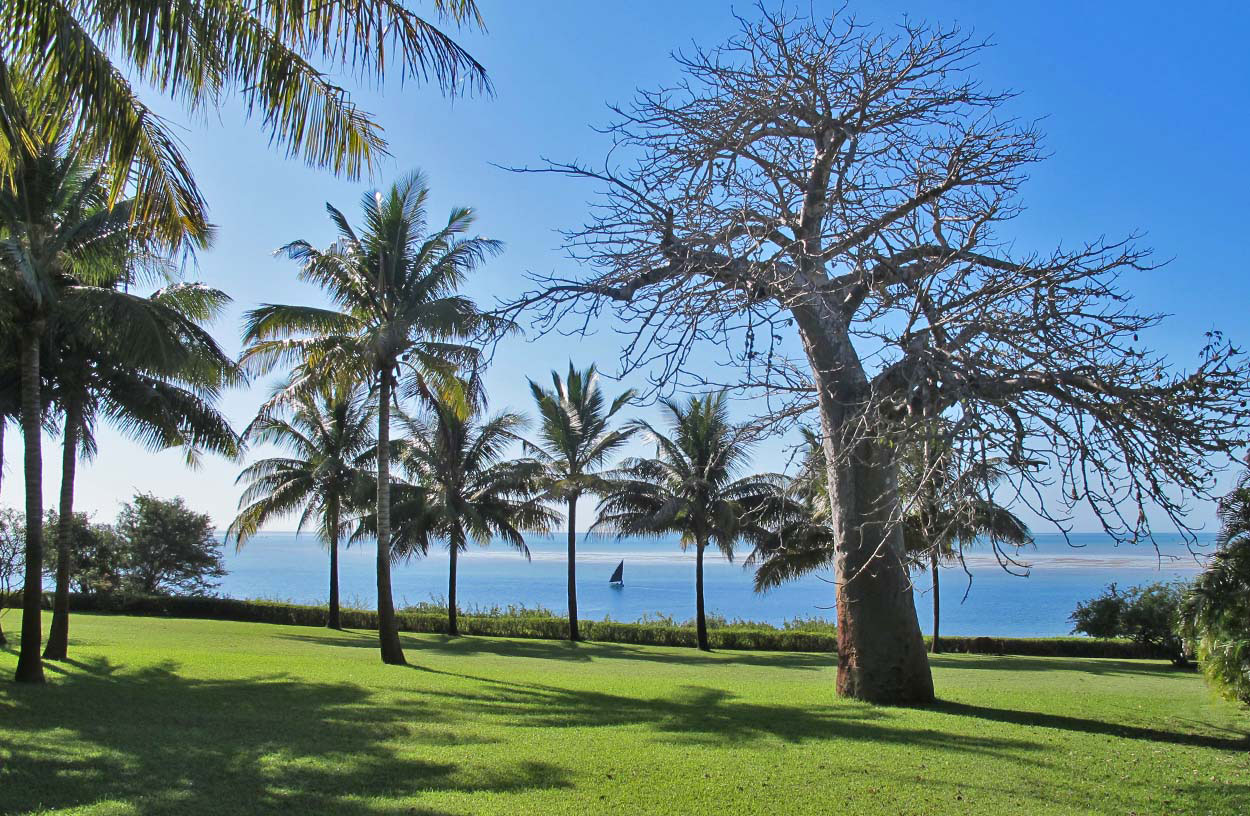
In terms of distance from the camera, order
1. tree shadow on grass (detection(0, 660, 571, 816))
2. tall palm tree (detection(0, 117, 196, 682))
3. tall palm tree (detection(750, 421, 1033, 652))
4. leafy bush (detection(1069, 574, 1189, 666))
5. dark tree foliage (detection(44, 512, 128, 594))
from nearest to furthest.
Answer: tall palm tree (detection(750, 421, 1033, 652)) → tree shadow on grass (detection(0, 660, 571, 816)) → tall palm tree (detection(0, 117, 196, 682)) → leafy bush (detection(1069, 574, 1189, 666)) → dark tree foliage (detection(44, 512, 128, 594))

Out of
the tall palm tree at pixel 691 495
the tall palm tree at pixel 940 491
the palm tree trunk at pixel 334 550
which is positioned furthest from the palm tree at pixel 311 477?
the tall palm tree at pixel 940 491

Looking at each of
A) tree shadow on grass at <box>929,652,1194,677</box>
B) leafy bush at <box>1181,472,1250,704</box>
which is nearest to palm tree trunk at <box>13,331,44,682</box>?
leafy bush at <box>1181,472,1250,704</box>

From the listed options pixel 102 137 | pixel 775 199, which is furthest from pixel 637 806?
pixel 102 137

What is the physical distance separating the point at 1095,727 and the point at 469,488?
806 inches

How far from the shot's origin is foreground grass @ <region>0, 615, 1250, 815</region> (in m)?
6.01

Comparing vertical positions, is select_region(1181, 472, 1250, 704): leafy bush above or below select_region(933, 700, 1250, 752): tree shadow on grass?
above

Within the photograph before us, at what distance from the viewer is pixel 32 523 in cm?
1080

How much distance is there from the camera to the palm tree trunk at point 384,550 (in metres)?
15.6

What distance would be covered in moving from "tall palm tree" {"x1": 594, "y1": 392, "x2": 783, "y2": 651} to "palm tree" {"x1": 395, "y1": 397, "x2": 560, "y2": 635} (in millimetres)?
2573

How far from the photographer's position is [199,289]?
46.0 ft

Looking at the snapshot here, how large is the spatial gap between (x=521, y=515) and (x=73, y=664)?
621 inches

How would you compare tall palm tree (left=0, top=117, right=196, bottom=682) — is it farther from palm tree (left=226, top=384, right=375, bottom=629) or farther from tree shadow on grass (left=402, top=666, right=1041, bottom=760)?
palm tree (left=226, top=384, right=375, bottom=629)

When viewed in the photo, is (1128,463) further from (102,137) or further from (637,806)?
(102,137)

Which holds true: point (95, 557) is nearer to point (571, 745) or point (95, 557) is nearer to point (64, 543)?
point (64, 543)
